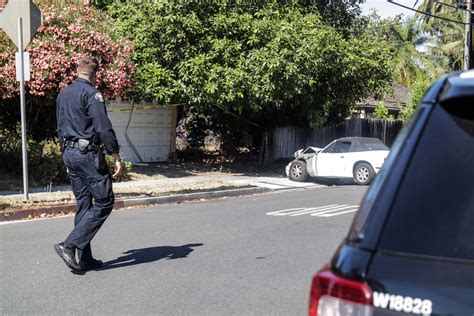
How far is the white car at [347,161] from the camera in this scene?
1591 centimetres

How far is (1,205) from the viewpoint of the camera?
9.73 m

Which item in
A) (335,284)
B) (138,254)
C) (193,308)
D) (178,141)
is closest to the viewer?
(335,284)

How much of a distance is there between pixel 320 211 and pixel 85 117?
5800 millimetres

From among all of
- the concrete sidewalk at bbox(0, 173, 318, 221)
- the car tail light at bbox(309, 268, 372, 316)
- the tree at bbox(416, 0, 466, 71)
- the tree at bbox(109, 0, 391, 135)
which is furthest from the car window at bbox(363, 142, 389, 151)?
the tree at bbox(416, 0, 466, 71)

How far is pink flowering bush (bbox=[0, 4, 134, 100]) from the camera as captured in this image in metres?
12.7

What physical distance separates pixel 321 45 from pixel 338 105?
4.34 m

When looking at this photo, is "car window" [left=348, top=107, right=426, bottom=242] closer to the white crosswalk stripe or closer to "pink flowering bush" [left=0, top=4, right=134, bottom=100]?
the white crosswalk stripe

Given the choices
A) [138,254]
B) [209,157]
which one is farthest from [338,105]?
[138,254]

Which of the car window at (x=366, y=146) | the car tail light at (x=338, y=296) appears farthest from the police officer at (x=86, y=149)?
the car window at (x=366, y=146)

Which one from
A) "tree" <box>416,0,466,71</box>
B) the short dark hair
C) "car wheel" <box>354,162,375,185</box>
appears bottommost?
"car wheel" <box>354,162,375,185</box>

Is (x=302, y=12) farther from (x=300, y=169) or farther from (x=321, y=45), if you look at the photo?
(x=300, y=169)

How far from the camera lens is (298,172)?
1722 centimetres

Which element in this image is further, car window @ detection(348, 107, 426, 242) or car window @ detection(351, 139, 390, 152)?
car window @ detection(351, 139, 390, 152)

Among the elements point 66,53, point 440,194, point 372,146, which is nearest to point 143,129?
point 66,53
